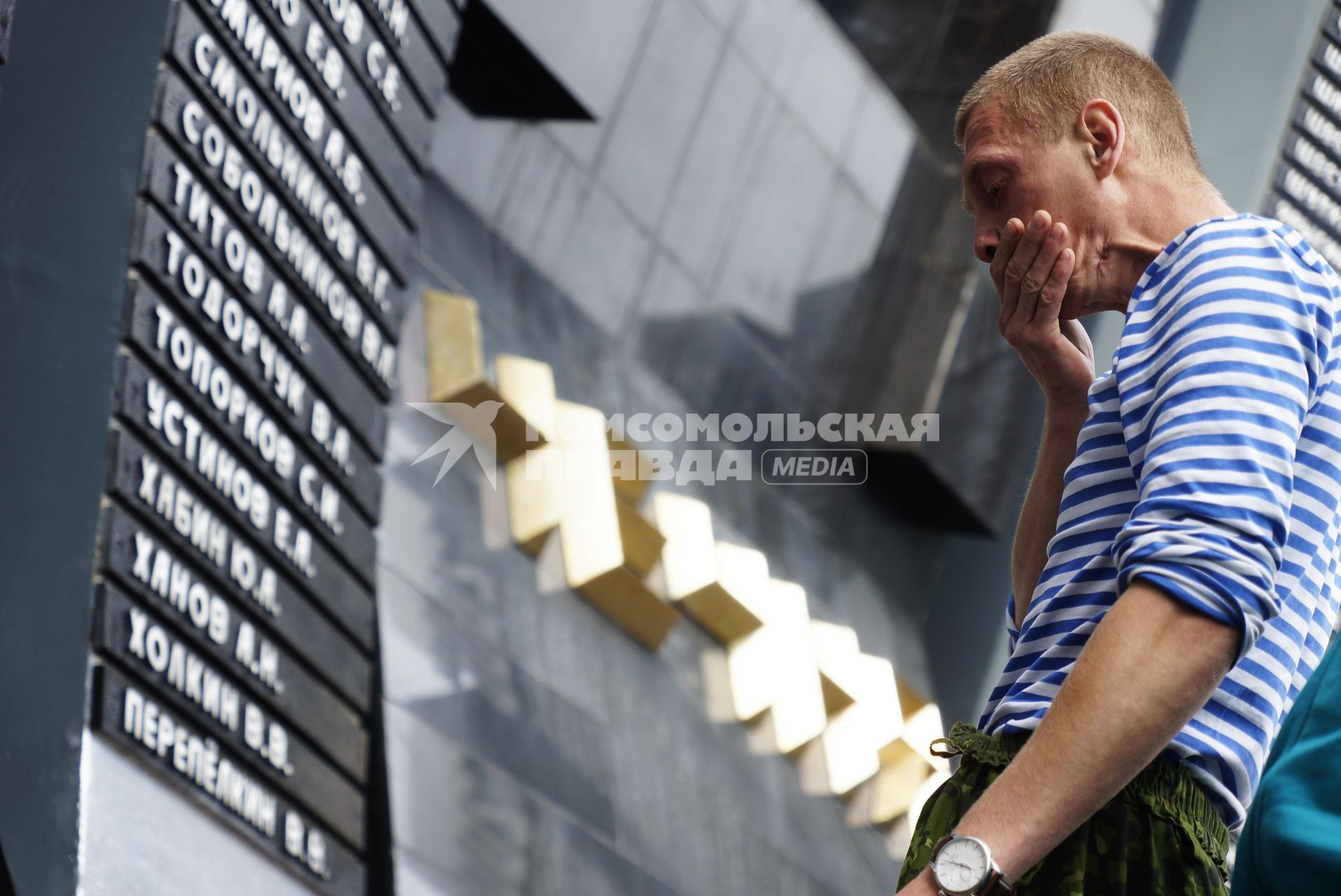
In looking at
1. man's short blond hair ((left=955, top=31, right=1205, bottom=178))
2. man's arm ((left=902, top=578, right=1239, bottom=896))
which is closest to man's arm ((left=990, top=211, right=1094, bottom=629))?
man's short blond hair ((left=955, top=31, right=1205, bottom=178))

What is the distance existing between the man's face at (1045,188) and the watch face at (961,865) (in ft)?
2.40

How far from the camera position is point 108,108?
11.8ft

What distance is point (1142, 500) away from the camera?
1.52 metres

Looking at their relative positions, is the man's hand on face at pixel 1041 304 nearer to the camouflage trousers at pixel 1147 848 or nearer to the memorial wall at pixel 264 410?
the camouflage trousers at pixel 1147 848

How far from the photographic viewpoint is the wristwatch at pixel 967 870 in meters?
1.47

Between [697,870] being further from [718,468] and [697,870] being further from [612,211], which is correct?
[612,211]

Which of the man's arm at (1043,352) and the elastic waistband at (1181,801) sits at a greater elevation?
the man's arm at (1043,352)

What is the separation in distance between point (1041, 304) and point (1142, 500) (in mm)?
479

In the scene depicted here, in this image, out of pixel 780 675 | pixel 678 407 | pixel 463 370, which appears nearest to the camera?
pixel 463 370

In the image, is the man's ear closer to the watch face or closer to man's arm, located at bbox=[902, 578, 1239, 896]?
man's arm, located at bbox=[902, 578, 1239, 896]

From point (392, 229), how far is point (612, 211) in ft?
11.2

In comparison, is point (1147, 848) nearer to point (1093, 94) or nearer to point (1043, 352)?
point (1043, 352)

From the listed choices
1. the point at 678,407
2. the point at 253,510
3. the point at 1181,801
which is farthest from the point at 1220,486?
the point at 678,407

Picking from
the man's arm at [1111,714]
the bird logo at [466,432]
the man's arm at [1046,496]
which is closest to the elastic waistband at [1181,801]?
the man's arm at [1111,714]
